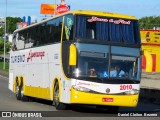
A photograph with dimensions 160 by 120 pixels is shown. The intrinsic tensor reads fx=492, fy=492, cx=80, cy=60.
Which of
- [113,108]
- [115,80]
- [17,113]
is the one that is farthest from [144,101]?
[17,113]

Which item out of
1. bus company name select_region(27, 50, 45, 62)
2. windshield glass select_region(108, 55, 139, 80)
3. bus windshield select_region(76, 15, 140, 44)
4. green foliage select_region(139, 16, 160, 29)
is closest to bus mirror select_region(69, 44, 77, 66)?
bus windshield select_region(76, 15, 140, 44)

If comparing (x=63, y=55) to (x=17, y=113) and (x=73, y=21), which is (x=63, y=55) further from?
(x=17, y=113)

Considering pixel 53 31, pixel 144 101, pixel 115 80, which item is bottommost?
pixel 144 101

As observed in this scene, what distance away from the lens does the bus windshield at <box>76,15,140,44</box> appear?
16.4m

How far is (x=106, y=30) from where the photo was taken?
1669cm

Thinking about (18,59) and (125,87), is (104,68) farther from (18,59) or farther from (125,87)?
(18,59)

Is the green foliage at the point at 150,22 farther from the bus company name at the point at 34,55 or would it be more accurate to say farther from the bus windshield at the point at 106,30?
the bus windshield at the point at 106,30

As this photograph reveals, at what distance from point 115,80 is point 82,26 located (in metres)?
2.11

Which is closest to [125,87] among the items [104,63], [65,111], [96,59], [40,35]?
[104,63]

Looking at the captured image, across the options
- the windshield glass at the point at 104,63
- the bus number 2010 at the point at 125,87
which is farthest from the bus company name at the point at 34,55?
the bus number 2010 at the point at 125,87

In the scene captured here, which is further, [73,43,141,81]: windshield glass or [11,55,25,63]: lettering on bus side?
[11,55,25,63]: lettering on bus side

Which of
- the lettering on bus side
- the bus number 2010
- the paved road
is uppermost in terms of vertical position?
the lettering on bus side

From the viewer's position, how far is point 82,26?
1647cm

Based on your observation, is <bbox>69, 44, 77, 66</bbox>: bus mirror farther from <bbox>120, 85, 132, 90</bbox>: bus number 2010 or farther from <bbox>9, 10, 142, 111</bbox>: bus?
<bbox>120, 85, 132, 90</bbox>: bus number 2010
